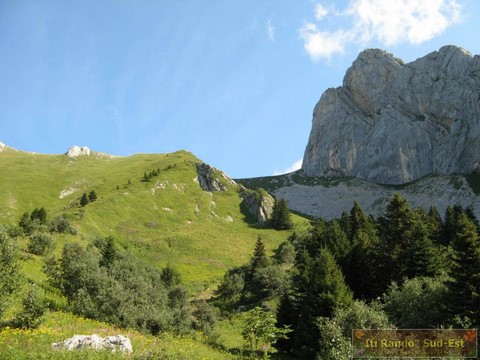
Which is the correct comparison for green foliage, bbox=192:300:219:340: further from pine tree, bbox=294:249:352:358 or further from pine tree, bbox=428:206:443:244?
pine tree, bbox=428:206:443:244

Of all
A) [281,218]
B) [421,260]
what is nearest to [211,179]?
[281,218]

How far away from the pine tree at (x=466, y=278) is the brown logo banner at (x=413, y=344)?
161 inches

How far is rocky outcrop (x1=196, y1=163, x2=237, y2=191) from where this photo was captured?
17036 cm

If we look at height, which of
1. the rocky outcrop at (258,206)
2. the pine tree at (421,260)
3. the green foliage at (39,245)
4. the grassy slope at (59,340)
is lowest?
the grassy slope at (59,340)

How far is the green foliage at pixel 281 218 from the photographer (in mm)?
134500

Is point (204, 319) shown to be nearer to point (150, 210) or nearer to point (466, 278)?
point (466, 278)

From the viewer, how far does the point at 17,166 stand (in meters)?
177

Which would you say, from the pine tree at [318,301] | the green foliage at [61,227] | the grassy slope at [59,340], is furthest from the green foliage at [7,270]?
the green foliage at [61,227]

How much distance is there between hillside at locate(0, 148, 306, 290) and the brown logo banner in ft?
195

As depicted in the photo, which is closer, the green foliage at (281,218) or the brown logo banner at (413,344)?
the brown logo banner at (413,344)

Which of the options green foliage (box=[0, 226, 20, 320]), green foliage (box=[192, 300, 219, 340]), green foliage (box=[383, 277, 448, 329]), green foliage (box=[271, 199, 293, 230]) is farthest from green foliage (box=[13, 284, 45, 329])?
green foliage (box=[271, 199, 293, 230])

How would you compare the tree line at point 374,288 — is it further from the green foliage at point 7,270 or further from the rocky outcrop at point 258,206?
the rocky outcrop at point 258,206

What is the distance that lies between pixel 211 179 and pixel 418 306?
146 metres

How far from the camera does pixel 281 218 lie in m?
136
